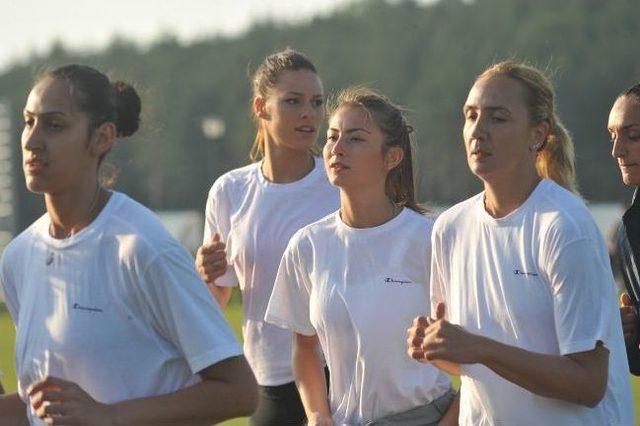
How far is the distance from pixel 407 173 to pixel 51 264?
7.70 feet

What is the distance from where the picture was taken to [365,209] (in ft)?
22.5

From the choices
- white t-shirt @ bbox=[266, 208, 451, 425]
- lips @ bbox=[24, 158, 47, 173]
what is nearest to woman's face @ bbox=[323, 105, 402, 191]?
white t-shirt @ bbox=[266, 208, 451, 425]

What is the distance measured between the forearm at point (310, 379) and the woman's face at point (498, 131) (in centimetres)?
145

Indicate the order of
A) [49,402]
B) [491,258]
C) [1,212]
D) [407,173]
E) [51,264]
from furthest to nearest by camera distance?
1. [1,212]
2. [407,173]
3. [491,258]
4. [51,264]
5. [49,402]

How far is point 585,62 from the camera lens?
73.4m

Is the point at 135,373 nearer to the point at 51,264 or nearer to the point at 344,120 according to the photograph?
the point at 51,264

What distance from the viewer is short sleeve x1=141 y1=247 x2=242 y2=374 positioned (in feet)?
15.8

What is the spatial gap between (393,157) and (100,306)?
7.82ft

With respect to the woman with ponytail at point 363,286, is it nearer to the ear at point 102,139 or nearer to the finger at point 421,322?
the finger at point 421,322

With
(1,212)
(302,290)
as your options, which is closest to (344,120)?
(302,290)

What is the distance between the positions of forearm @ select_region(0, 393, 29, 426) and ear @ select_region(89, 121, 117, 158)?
81 centimetres

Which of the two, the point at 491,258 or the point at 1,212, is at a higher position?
the point at 491,258

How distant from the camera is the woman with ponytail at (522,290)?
5.40 m

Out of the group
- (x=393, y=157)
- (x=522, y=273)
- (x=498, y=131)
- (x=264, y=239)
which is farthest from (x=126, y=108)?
(x=264, y=239)
